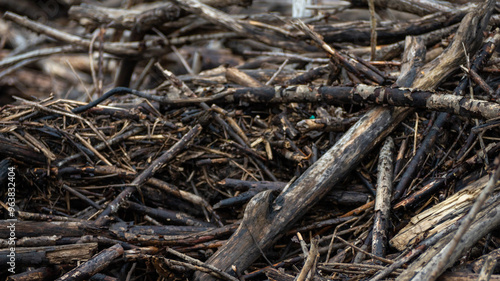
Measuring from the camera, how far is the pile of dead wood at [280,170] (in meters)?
2.17

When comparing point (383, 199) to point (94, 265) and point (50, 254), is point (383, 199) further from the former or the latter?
point (50, 254)

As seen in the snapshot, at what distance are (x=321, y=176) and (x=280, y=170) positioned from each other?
1.72ft

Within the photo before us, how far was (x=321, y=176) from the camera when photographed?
97.3 inches

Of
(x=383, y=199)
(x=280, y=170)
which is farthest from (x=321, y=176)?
(x=280, y=170)

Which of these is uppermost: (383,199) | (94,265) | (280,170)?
Result: (383,199)

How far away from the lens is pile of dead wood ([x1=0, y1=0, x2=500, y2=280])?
217cm

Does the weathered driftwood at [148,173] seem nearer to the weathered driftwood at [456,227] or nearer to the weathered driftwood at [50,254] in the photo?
the weathered driftwood at [50,254]

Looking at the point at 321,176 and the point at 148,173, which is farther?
the point at 148,173

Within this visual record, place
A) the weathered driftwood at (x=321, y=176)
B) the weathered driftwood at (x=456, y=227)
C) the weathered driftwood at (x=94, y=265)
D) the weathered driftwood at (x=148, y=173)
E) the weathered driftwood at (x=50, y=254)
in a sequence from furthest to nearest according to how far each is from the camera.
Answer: the weathered driftwood at (x=148, y=173) < the weathered driftwood at (x=321, y=176) < the weathered driftwood at (x=50, y=254) < the weathered driftwood at (x=94, y=265) < the weathered driftwood at (x=456, y=227)

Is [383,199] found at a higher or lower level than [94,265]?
higher

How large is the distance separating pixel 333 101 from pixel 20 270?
91.3 inches

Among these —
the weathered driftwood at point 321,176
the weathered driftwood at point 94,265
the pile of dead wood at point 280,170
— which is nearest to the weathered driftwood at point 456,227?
the pile of dead wood at point 280,170

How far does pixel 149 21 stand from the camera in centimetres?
462

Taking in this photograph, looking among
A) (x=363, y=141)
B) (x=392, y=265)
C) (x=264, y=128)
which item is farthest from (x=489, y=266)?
(x=264, y=128)
